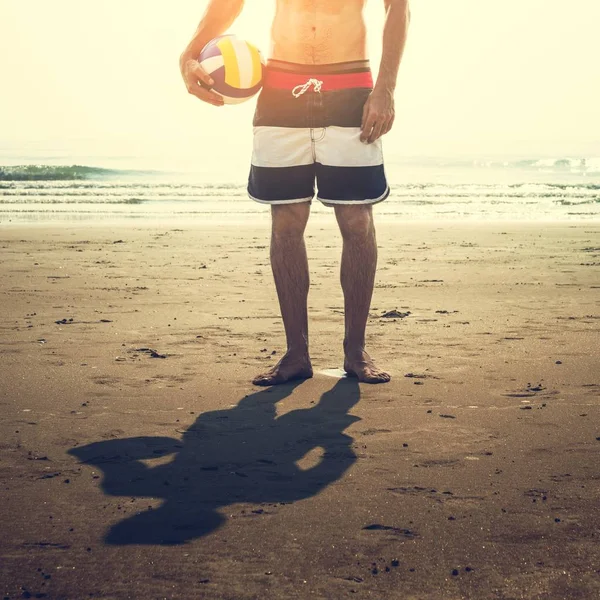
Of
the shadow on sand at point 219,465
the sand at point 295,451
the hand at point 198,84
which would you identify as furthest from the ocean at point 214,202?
the shadow on sand at point 219,465

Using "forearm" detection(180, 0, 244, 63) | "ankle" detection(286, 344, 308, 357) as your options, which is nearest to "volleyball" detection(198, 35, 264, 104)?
"forearm" detection(180, 0, 244, 63)

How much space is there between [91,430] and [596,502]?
6.06 ft

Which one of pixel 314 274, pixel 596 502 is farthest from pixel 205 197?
pixel 596 502

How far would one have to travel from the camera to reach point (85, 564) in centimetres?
234

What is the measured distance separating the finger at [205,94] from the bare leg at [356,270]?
78 cm

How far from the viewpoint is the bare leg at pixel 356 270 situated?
4.48 meters

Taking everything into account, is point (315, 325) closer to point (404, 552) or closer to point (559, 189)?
point (404, 552)

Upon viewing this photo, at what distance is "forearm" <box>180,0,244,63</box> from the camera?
4652 millimetres

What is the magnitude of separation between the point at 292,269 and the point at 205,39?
1.24 metres

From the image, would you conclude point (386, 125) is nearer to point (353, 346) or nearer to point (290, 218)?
point (290, 218)

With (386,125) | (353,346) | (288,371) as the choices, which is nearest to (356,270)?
(353,346)

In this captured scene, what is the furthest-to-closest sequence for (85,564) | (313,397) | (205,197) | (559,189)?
(559,189) → (205,197) → (313,397) → (85,564)

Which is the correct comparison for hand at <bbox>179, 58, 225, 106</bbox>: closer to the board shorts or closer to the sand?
the board shorts

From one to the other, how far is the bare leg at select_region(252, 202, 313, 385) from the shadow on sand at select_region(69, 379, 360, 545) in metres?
0.64
